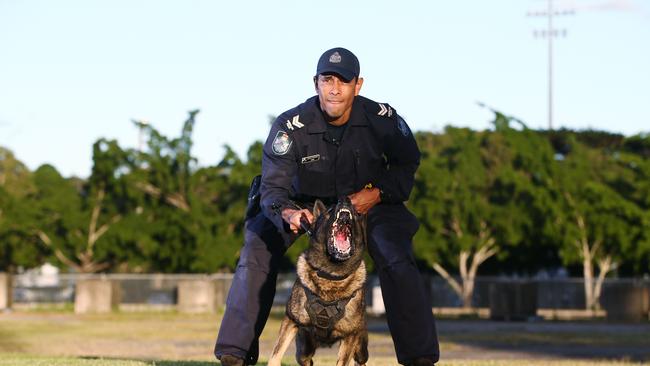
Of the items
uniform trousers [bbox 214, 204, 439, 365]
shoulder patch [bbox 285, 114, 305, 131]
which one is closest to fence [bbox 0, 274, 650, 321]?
uniform trousers [bbox 214, 204, 439, 365]

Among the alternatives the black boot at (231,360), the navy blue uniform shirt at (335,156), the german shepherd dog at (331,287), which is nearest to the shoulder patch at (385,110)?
the navy blue uniform shirt at (335,156)

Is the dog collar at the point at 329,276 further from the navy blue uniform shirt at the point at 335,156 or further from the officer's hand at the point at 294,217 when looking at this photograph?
the navy blue uniform shirt at the point at 335,156

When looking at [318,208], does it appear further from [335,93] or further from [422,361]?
[422,361]

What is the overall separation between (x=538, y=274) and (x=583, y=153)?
1576 cm

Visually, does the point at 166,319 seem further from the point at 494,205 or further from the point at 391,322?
the point at 391,322

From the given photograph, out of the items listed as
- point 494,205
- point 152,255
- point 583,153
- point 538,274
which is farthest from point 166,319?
point 538,274

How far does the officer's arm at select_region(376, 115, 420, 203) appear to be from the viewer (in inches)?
326

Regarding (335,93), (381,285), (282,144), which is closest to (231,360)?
(381,285)

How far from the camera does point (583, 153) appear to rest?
4903cm

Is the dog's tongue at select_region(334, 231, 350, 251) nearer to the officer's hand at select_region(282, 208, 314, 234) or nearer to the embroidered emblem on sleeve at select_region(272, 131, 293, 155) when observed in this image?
the officer's hand at select_region(282, 208, 314, 234)

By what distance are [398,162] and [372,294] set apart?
36472 millimetres

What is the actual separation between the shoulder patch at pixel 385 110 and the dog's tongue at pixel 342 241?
1.08 metres

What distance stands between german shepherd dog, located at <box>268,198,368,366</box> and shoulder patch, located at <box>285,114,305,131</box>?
2.25 ft

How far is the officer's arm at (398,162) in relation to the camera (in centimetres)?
829
